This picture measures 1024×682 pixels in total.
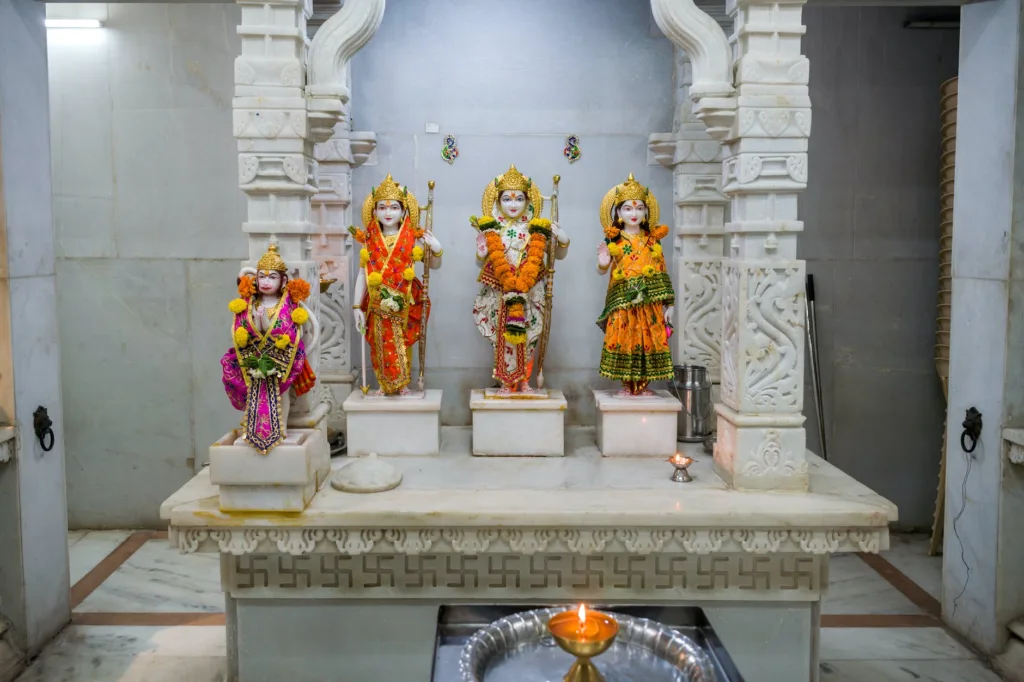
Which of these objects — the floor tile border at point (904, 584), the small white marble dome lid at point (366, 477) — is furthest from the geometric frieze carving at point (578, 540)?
the floor tile border at point (904, 584)

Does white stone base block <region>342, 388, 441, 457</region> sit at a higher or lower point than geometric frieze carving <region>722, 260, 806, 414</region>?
lower

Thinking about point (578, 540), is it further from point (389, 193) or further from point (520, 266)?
point (389, 193)

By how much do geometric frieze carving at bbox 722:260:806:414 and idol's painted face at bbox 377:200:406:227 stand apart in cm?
178

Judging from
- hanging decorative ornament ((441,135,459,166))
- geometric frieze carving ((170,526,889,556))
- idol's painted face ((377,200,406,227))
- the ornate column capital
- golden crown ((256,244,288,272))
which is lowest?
geometric frieze carving ((170,526,889,556))

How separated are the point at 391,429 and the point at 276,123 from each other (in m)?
1.68

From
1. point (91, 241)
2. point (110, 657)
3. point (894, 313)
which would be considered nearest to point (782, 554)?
point (894, 313)

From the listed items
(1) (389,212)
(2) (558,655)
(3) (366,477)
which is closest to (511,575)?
(3) (366,477)

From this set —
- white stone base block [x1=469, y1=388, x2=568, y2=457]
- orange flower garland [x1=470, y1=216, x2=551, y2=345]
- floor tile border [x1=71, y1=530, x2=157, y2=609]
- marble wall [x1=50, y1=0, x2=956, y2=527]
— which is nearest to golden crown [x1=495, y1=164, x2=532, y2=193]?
orange flower garland [x1=470, y1=216, x2=551, y2=345]

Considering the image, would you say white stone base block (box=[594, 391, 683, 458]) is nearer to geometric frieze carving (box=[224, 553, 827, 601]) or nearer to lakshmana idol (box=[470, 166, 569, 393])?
lakshmana idol (box=[470, 166, 569, 393])

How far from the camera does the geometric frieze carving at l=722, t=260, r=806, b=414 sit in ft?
13.9

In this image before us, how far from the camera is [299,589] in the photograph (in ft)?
→ 13.9

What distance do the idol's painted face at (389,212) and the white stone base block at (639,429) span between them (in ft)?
4.88

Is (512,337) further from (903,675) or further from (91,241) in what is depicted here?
(91,241)

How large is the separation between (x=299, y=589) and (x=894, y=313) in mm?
4317
